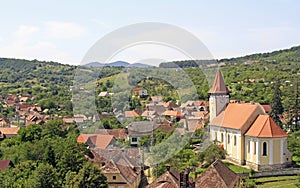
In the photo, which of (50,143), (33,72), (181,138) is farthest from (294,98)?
(33,72)

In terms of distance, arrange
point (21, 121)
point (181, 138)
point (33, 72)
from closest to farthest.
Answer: point (181, 138) < point (21, 121) < point (33, 72)

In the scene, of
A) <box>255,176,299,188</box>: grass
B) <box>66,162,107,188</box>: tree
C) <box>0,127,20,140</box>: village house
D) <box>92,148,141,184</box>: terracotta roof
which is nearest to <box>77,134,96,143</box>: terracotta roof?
<box>92,148,141,184</box>: terracotta roof

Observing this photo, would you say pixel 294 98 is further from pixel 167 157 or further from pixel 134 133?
pixel 167 157

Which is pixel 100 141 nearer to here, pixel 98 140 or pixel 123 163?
pixel 98 140

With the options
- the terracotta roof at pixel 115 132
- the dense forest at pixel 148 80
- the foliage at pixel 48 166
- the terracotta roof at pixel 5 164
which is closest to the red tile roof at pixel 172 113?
the dense forest at pixel 148 80

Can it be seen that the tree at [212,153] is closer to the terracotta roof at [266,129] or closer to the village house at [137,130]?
the terracotta roof at [266,129]

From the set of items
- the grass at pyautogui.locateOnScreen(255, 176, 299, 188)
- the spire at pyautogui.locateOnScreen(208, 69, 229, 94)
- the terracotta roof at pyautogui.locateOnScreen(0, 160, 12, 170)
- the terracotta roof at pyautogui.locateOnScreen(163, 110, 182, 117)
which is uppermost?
the spire at pyautogui.locateOnScreen(208, 69, 229, 94)

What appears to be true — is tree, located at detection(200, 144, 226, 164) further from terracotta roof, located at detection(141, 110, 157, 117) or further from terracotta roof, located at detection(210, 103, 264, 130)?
terracotta roof, located at detection(141, 110, 157, 117)
